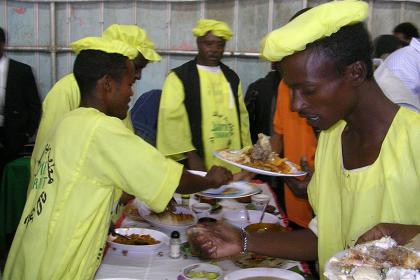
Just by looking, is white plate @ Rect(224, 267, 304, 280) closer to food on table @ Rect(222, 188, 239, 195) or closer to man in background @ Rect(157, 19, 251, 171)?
food on table @ Rect(222, 188, 239, 195)

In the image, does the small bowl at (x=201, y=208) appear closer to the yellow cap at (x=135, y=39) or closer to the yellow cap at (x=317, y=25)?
the yellow cap at (x=135, y=39)

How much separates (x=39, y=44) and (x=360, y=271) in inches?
255

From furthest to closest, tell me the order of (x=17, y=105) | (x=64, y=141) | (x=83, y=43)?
(x=17, y=105)
(x=83, y=43)
(x=64, y=141)

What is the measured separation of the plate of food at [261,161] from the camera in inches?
111

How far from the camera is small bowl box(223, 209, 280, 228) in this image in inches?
109

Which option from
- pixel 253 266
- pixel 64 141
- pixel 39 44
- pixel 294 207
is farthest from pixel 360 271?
pixel 39 44

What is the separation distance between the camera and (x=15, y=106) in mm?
4590

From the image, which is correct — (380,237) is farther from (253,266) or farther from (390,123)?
(253,266)

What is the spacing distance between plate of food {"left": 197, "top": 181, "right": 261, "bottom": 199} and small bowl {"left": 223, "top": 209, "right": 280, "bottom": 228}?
0.09 m

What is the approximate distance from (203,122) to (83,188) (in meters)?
1.96

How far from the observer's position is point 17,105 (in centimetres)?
460

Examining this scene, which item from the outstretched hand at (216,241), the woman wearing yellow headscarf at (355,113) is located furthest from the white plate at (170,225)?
the woman wearing yellow headscarf at (355,113)

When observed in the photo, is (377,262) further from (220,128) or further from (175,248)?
(220,128)

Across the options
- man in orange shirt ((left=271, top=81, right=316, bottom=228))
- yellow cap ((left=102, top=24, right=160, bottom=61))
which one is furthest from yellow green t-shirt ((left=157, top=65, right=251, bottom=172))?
yellow cap ((left=102, top=24, right=160, bottom=61))
